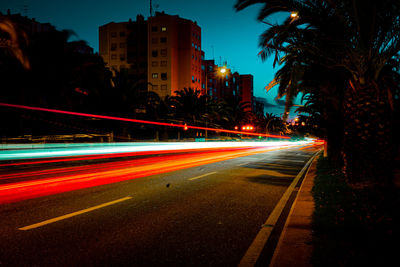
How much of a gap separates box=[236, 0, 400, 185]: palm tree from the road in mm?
2521

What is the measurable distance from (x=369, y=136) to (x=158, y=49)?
228 feet

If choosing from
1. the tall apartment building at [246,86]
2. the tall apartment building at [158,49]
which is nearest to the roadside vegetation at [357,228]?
the tall apartment building at [158,49]

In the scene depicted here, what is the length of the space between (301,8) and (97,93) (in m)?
25.9

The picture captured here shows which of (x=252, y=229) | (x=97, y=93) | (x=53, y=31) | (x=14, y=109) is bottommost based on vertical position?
(x=252, y=229)

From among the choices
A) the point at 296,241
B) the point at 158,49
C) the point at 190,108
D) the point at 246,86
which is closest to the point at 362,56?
the point at 296,241

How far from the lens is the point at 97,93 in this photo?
30.3 metres

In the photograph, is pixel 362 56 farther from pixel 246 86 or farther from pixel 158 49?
pixel 246 86

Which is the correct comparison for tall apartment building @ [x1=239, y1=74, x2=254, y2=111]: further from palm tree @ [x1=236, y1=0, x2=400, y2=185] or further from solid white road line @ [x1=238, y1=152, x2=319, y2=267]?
solid white road line @ [x1=238, y1=152, x2=319, y2=267]

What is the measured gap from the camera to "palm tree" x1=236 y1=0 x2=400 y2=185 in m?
7.03

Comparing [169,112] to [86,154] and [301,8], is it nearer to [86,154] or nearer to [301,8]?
[86,154]

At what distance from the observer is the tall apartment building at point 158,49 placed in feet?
235

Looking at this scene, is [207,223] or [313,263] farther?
[207,223]

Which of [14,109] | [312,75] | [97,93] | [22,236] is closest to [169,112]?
[97,93]

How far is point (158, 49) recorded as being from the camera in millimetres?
72000
